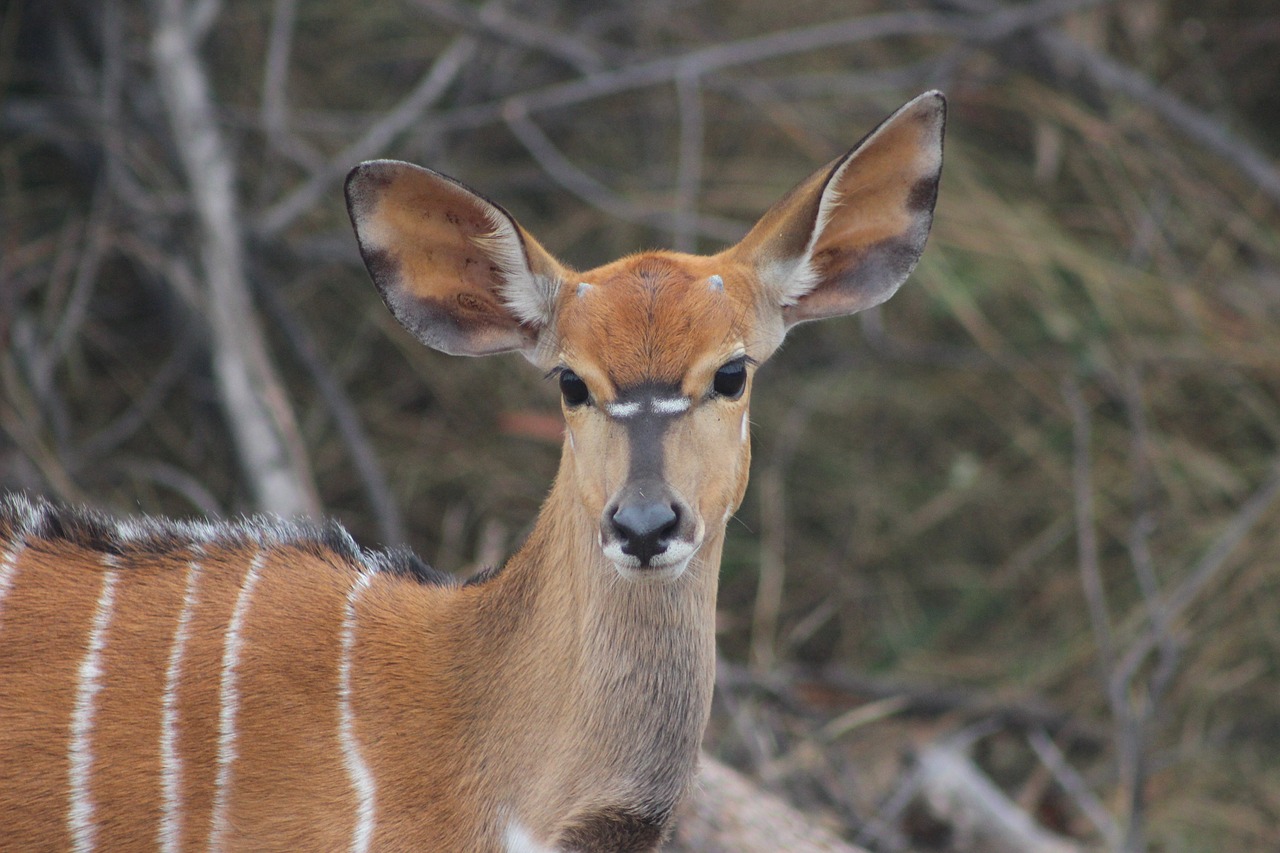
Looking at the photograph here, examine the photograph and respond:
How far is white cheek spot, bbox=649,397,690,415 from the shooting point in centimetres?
218

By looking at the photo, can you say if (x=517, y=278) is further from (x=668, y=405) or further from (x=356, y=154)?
(x=356, y=154)

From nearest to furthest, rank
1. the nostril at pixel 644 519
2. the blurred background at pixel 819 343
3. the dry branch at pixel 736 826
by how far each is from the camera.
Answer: the nostril at pixel 644 519 < the dry branch at pixel 736 826 < the blurred background at pixel 819 343

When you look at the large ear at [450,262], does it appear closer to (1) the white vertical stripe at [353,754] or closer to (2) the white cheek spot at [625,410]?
(2) the white cheek spot at [625,410]

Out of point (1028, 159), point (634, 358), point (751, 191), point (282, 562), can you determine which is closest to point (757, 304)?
point (634, 358)

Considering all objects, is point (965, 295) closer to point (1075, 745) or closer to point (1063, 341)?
point (1063, 341)

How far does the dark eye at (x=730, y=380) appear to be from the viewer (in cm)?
225

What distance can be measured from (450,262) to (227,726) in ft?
2.70

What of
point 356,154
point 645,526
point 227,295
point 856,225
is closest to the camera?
point 645,526

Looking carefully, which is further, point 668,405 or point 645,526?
point 668,405

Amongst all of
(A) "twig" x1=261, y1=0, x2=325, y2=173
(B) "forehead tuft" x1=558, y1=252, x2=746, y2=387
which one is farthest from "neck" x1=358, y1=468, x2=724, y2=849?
(A) "twig" x1=261, y1=0, x2=325, y2=173

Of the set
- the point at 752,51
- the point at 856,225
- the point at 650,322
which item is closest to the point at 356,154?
the point at 752,51

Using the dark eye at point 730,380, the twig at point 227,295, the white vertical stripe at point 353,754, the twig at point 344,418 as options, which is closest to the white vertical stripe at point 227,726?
the white vertical stripe at point 353,754

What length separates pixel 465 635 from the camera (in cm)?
242

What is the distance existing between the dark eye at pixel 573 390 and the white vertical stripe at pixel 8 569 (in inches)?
37.2
